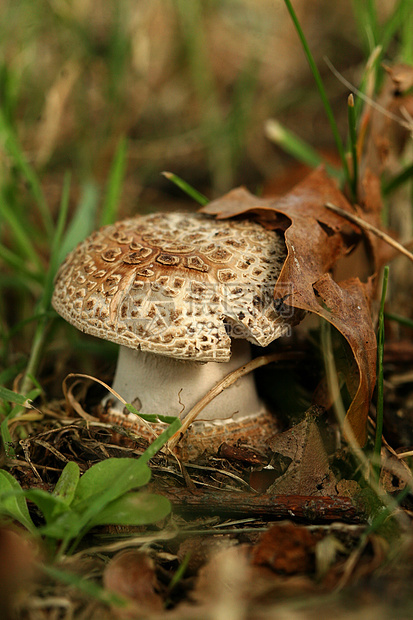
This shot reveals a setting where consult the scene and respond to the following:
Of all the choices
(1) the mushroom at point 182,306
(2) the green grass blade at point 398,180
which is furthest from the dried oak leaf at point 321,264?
(2) the green grass blade at point 398,180

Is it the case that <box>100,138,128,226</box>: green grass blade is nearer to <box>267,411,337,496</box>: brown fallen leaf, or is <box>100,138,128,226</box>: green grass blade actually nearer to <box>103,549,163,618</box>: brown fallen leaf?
<box>267,411,337,496</box>: brown fallen leaf

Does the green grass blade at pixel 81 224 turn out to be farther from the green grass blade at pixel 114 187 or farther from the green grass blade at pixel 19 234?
the green grass blade at pixel 19 234

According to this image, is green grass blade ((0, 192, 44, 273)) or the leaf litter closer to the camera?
the leaf litter

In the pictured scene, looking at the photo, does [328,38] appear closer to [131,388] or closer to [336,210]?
[336,210]

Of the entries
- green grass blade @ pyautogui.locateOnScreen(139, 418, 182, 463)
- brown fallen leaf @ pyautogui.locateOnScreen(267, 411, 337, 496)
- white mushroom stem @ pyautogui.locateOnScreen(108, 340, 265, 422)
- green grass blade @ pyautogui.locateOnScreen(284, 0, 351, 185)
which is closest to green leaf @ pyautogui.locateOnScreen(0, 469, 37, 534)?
green grass blade @ pyautogui.locateOnScreen(139, 418, 182, 463)

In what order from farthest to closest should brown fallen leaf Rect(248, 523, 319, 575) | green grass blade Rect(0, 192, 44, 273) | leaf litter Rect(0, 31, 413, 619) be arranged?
green grass blade Rect(0, 192, 44, 273) → brown fallen leaf Rect(248, 523, 319, 575) → leaf litter Rect(0, 31, 413, 619)

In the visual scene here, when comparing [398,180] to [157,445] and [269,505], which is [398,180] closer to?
[269,505]

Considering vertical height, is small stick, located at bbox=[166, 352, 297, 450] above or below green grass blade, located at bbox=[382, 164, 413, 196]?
below
